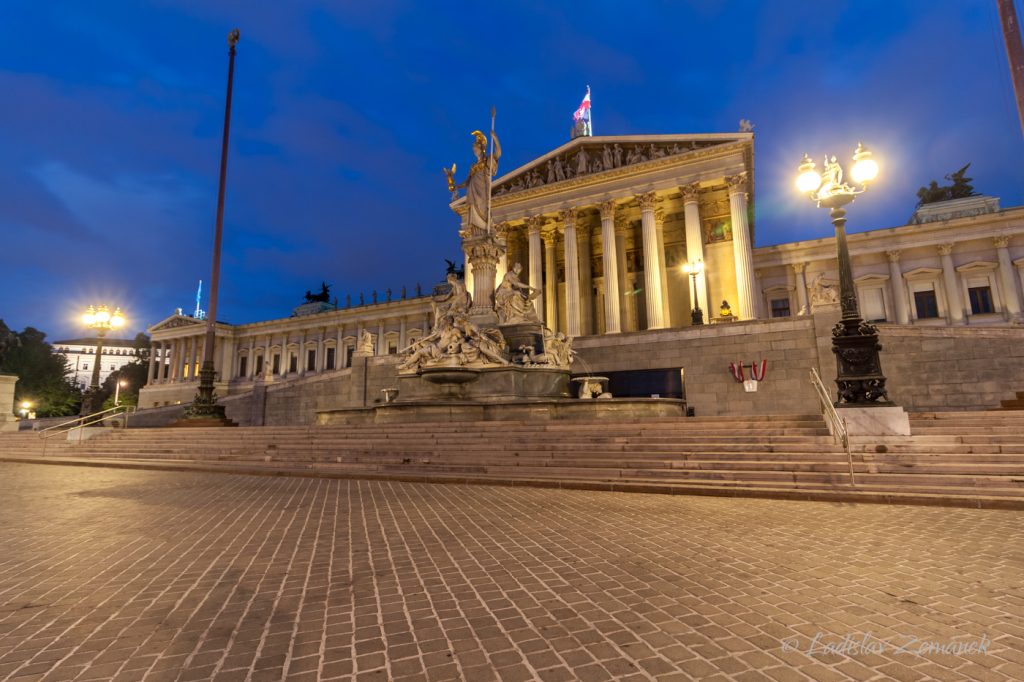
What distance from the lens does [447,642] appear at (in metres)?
3.07

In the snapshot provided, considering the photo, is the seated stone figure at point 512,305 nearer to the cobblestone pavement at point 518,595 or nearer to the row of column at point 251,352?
the cobblestone pavement at point 518,595

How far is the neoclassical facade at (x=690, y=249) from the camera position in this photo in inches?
1369

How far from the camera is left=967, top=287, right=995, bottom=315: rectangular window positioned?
128ft

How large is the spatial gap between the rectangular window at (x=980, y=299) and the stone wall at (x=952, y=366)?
2648 centimetres

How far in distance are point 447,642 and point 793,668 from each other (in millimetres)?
1962

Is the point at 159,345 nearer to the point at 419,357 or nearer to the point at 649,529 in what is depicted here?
the point at 419,357

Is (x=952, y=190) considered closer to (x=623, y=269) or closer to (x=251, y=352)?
(x=623, y=269)

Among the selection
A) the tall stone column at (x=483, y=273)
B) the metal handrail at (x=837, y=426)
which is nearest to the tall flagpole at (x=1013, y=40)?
the metal handrail at (x=837, y=426)

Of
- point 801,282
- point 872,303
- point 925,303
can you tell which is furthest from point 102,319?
point 925,303

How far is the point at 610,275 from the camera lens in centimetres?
3562

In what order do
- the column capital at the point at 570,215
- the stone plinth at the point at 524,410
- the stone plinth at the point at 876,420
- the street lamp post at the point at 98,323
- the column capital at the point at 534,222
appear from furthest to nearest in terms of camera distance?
the column capital at the point at 534,222 → the column capital at the point at 570,215 → the street lamp post at the point at 98,323 → the stone plinth at the point at 524,410 → the stone plinth at the point at 876,420

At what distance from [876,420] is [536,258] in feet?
101

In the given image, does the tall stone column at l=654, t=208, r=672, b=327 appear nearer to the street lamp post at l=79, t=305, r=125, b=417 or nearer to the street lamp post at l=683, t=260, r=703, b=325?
the street lamp post at l=683, t=260, r=703, b=325

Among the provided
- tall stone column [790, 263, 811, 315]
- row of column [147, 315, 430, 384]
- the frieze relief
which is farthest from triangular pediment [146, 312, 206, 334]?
tall stone column [790, 263, 811, 315]
